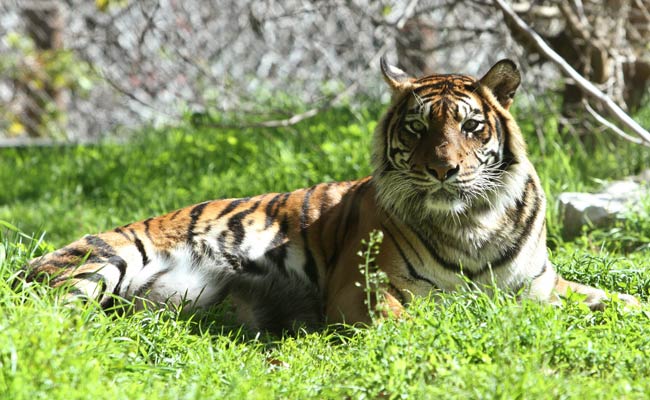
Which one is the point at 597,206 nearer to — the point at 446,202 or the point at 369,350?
the point at 446,202

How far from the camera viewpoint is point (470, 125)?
3.91 metres

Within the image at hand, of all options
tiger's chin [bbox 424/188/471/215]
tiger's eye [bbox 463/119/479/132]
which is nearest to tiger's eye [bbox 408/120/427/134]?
tiger's eye [bbox 463/119/479/132]

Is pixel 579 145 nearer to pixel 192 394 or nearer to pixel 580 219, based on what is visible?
pixel 580 219

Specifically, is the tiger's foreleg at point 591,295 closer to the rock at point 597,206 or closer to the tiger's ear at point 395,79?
the tiger's ear at point 395,79

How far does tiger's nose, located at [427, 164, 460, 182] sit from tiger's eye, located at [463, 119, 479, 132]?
9.1 inches

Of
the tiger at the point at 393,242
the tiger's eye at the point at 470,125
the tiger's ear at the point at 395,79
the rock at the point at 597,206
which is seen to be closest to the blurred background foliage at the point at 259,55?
the rock at the point at 597,206

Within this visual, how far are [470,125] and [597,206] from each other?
1.89 m

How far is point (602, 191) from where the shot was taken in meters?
6.02

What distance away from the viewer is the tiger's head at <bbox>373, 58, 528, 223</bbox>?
12.6 feet

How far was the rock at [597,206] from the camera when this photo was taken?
17.7ft

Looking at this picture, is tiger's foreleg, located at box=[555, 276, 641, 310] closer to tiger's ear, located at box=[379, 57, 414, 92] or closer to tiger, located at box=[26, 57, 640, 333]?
tiger, located at box=[26, 57, 640, 333]

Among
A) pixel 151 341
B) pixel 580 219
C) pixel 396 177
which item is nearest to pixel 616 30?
pixel 580 219

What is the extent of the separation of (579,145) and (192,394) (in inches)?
184

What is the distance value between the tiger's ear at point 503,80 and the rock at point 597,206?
5.05ft
